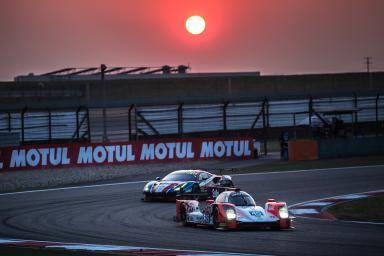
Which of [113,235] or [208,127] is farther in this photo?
[208,127]

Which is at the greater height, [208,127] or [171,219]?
→ [208,127]

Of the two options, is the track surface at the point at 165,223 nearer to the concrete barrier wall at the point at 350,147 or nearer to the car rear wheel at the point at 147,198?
the car rear wheel at the point at 147,198

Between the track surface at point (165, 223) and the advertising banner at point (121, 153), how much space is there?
589cm

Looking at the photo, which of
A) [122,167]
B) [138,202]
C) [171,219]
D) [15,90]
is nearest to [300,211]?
[171,219]

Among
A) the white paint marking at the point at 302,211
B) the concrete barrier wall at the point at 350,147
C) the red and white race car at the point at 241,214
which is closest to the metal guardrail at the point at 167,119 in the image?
the concrete barrier wall at the point at 350,147

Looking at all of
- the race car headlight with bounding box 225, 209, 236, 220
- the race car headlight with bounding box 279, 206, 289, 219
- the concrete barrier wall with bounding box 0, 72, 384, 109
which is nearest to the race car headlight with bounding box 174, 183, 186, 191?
the race car headlight with bounding box 225, 209, 236, 220

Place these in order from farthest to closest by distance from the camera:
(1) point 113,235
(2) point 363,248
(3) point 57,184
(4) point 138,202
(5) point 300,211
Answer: (3) point 57,184 < (4) point 138,202 < (5) point 300,211 < (1) point 113,235 < (2) point 363,248

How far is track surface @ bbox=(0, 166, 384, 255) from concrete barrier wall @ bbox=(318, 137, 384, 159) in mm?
A: 8822

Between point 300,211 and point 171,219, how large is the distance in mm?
3996

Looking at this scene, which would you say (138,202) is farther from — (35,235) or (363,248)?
(363,248)

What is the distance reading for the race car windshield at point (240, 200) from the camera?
1814 centimetres

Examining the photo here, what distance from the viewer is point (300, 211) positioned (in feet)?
73.2

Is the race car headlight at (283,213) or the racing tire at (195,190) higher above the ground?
the racing tire at (195,190)

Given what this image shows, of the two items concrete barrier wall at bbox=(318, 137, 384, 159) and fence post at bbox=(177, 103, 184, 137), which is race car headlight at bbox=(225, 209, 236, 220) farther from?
fence post at bbox=(177, 103, 184, 137)
